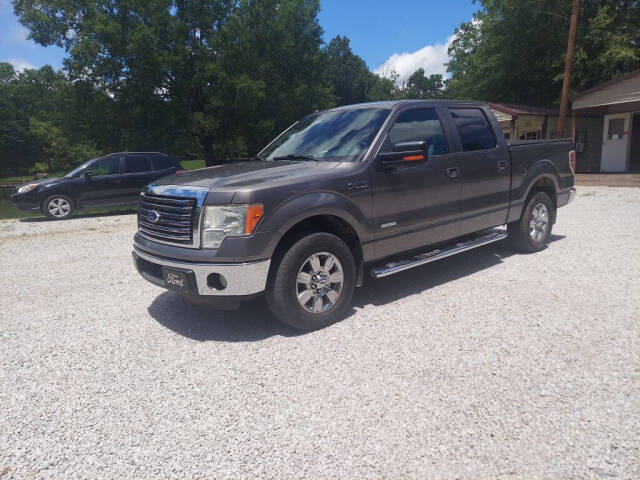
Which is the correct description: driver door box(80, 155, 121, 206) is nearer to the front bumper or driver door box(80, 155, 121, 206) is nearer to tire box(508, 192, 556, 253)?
the front bumper

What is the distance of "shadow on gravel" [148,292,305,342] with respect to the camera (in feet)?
12.8

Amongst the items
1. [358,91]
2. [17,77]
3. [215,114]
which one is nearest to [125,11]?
[215,114]

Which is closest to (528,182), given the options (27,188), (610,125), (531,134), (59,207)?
(59,207)

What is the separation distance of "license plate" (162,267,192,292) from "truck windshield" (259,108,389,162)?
1.73 meters

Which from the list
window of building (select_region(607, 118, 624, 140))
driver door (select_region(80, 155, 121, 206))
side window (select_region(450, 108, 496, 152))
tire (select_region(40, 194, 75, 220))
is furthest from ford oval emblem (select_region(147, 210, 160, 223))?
window of building (select_region(607, 118, 624, 140))

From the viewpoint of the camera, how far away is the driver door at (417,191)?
169 inches

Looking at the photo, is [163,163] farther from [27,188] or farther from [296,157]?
[296,157]

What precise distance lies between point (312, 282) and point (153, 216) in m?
1.55

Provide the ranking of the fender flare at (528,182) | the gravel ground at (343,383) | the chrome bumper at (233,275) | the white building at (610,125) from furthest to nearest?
the white building at (610,125) → the fender flare at (528,182) → the chrome bumper at (233,275) → the gravel ground at (343,383)

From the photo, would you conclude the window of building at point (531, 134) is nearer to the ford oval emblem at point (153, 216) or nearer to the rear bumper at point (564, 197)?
the rear bumper at point (564, 197)

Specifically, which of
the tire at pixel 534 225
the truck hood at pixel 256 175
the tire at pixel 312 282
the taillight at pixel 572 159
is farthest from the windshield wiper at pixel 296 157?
the taillight at pixel 572 159

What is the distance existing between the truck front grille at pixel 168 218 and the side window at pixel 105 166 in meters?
9.35

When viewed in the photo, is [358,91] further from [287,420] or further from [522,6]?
[287,420]

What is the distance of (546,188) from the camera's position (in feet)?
21.0
